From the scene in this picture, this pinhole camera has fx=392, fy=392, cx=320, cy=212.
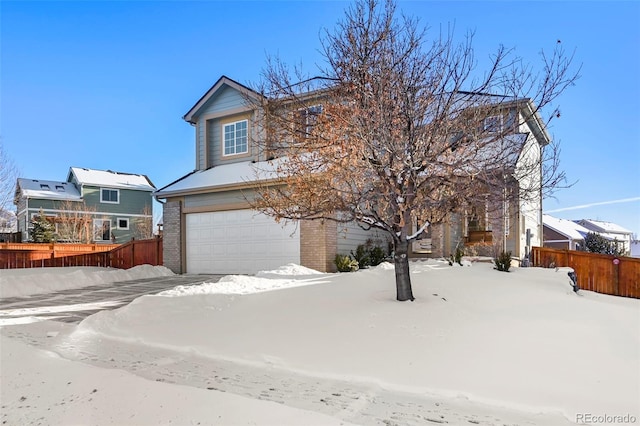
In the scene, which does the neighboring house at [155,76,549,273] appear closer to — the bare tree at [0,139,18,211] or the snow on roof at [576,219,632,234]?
the bare tree at [0,139,18,211]

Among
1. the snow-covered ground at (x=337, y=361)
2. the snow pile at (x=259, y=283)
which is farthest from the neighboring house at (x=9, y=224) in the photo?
the snow-covered ground at (x=337, y=361)

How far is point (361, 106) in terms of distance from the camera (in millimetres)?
5523

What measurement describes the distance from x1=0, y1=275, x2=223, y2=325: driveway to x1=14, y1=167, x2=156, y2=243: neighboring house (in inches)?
608

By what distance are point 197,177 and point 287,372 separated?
1211 cm

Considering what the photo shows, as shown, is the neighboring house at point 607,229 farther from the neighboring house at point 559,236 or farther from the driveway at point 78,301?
the driveway at point 78,301

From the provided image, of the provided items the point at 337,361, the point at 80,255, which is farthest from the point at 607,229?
the point at 80,255

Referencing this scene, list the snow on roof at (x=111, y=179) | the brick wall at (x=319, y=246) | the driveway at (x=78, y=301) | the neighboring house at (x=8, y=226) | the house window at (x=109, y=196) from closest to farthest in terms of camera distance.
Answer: the driveway at (x=78, y=301), the brick wall at (x=319, y=246), the neighboring house at (x=8, y=226), the snow on roof at (x=111, y=179), the house window at (x=109, y=196)

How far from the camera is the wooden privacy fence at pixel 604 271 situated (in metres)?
10.7

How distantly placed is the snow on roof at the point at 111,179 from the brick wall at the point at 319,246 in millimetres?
23019

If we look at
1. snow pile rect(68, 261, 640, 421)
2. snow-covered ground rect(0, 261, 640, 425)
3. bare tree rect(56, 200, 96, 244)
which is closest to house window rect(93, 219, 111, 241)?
bare tree rect(56, 200, 96, 244)

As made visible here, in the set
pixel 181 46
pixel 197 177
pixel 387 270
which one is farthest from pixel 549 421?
pixel 197 177

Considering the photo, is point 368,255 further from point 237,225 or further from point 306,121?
point 306,121

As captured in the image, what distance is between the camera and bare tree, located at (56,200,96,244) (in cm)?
2547

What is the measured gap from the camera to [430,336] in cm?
513
